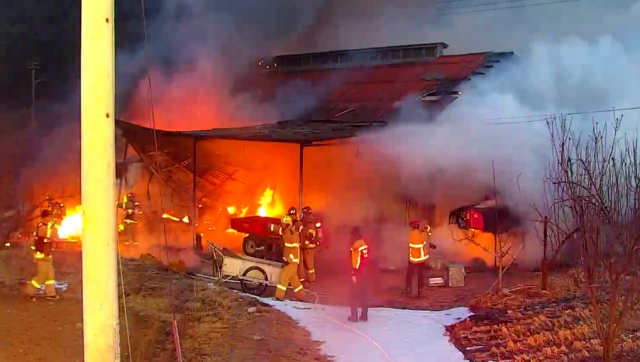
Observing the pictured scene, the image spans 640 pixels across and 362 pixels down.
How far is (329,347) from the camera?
741cm

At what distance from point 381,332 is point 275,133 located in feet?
25.2

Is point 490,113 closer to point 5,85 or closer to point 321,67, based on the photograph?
point 321,67

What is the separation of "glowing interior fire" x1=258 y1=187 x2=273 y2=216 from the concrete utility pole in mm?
13717

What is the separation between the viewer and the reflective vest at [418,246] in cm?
1090

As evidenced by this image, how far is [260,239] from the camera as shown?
14.2 metres

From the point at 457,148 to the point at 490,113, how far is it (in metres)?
1.25

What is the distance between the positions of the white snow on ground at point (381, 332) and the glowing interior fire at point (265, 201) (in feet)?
26.4

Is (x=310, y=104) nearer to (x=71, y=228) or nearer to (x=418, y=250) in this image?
(x=71, y=228)

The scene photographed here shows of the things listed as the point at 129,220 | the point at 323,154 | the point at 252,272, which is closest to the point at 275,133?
the point at 323,154

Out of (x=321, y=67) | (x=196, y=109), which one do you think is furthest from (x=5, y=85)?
(x=321, y=67)

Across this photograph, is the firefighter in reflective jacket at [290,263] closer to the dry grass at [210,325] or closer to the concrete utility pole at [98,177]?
the dry grass at [210,325]

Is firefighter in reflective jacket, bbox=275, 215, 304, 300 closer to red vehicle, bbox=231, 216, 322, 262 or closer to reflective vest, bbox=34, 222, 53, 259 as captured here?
red vehicle, bbox=231, 216, 322, 262

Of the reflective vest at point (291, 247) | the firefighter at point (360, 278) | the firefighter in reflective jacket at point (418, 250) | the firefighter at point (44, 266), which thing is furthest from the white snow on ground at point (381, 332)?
the firefighter at point (44, 266)

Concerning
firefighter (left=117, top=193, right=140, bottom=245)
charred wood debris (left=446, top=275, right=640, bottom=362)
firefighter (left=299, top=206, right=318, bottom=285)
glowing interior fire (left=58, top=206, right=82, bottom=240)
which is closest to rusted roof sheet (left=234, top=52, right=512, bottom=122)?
firefighter (left=299, top=206, right=318, bottom=285)
